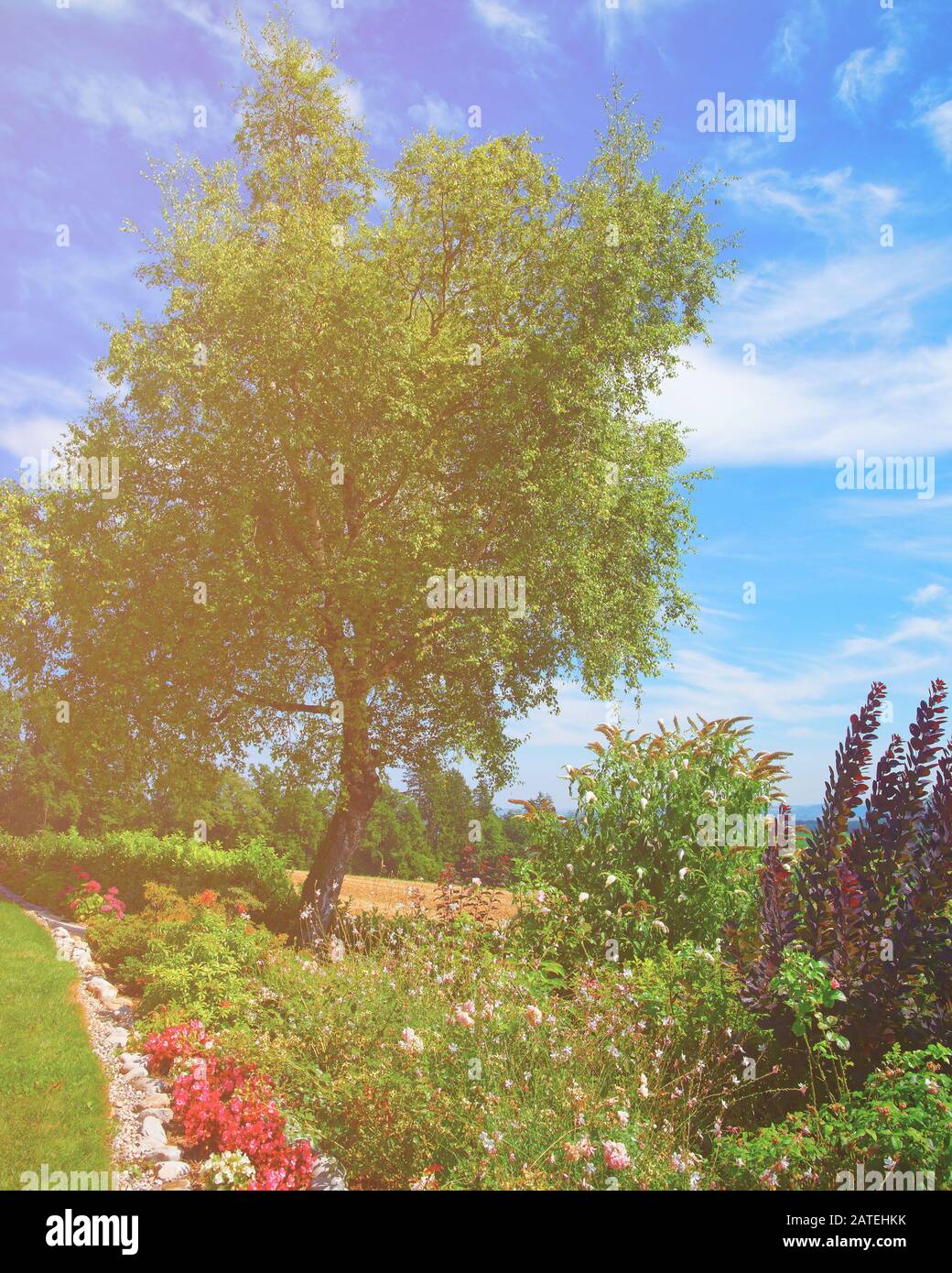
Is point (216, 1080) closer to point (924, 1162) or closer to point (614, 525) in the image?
point (924, 1162)

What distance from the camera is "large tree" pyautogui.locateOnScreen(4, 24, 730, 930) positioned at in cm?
1453

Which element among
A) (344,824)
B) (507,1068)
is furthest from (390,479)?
(507,1068)

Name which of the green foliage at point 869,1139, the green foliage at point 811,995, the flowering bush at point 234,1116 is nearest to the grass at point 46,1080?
the flowering bush at point 234,1116

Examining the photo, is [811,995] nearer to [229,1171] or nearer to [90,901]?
[229,1171]

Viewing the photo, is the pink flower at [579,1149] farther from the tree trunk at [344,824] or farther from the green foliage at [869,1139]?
the tree trunk at [344,824]

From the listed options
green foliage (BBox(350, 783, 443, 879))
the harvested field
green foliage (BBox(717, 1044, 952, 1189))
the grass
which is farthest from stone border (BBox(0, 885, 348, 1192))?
green foliage (BBox(350, 783, 443, 879))

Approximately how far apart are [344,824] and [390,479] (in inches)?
248

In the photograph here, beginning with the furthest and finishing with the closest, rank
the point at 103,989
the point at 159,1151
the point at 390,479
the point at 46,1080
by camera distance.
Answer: the point at 390,479
the point at 103,989
the point at 46,1080
the point at 159,1151

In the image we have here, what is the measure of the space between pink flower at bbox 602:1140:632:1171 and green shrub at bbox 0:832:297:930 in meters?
12.7

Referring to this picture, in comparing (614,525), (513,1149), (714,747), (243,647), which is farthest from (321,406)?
(513,1149)

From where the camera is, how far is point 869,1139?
17.9ft

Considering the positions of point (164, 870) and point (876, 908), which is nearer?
point (876, 908)

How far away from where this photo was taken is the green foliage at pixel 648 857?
944 cm
